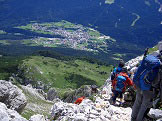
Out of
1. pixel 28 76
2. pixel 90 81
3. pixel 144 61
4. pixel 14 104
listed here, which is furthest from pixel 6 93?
pixel 90 81

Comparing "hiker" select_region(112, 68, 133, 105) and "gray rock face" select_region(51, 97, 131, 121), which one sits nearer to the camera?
"gray rock face" select_region(51, 97, 131, 121)

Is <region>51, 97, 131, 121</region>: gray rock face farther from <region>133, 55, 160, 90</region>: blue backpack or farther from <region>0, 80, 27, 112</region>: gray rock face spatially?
<region>0, 80, 27, 112</region>: gray rock face

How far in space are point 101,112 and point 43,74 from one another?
174961 millimetres

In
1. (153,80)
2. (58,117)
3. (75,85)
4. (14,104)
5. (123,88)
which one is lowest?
(75,85)

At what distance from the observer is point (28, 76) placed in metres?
180

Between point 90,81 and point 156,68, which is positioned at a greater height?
point 156,68

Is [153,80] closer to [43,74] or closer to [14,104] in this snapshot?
[14,104]

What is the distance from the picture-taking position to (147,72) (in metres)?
12.4

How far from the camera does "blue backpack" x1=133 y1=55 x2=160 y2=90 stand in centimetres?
1215

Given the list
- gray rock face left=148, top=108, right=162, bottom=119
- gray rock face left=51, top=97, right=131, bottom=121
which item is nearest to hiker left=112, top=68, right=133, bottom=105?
gray rock face left=51, top=97, right=131, bottom=121

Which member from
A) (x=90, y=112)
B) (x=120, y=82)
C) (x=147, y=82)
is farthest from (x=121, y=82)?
(x=147, y=82)

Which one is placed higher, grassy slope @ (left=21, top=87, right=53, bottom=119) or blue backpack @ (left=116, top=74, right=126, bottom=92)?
blue backpack @ (left=116, top=74, right=126, bottom=92)

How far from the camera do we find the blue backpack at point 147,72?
1215 cm

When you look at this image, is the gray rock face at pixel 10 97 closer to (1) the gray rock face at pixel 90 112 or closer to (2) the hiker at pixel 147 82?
(1) the gray rock face at pixel 90 112
